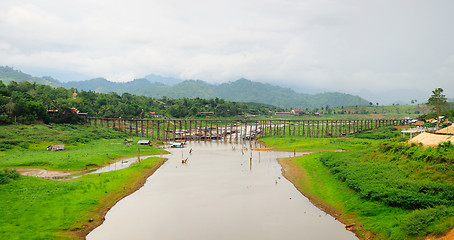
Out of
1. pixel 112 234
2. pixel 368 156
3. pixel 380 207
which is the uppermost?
pixel 368 156

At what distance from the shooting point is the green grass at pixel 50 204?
75.0 feet

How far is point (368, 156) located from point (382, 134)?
163 feet

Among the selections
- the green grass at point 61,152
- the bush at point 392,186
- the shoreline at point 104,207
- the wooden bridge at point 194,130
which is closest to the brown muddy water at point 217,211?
the shoreline at point 104,207

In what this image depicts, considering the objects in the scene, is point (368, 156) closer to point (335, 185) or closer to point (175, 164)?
point (335, 185)

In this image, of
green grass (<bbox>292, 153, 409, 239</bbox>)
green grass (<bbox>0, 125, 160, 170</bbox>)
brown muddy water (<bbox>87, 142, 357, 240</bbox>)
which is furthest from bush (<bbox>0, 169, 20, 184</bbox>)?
green grass (<bbox>292, 153, 409, 239</bbox>)

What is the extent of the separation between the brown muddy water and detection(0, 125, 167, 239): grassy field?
2.00m

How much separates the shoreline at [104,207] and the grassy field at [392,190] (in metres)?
21.4

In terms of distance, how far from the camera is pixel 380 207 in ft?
85.4

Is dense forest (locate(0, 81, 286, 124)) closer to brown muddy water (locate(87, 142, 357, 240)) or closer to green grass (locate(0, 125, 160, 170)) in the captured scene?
green grass (locate(0, 125, 160, 170))

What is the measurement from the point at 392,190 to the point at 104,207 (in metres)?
27.5

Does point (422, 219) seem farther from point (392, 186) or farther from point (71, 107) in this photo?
point (71, 107)

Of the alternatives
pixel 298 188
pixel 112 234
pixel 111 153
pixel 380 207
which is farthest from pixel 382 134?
pixel 112 234

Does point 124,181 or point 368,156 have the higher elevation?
point 368,156

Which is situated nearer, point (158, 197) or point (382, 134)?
point (158, 197)
